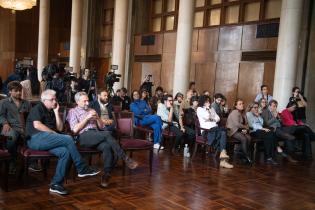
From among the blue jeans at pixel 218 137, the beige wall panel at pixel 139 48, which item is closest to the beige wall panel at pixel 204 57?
the beige wall panel at pixel 139 48

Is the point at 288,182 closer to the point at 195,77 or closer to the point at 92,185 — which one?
the point at 92,185

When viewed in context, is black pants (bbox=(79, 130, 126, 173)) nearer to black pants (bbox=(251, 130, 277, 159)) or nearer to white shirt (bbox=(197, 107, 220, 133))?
white shirt (bbox=(197, 107, 220, 133))

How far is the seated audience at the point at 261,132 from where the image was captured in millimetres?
6402

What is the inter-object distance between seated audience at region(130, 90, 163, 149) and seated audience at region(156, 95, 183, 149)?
162mm

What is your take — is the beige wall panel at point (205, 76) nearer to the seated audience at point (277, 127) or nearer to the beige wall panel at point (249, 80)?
the beige wall panel at point (249, 80)

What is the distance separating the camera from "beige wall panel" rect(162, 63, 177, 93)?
42.7ft

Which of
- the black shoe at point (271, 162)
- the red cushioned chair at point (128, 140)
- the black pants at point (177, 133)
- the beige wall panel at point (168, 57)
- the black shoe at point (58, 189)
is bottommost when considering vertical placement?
the black shoe at point (271, 162)

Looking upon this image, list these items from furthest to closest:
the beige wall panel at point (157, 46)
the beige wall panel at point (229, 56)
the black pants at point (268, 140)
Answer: the beige wall panel at point (157, 46) → the beige wall panel at point (229, 56) → the black pants at point (268, 140)

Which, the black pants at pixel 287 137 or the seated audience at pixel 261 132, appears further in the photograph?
the black pants at pixel 287 137

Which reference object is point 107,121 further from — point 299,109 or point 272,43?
point 272,43

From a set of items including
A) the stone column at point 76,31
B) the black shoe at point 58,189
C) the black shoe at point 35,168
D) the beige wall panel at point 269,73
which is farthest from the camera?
the stone column at point 76,31

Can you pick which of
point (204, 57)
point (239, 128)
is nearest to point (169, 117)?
point (239, 128)

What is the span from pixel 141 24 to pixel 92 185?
11053 mm

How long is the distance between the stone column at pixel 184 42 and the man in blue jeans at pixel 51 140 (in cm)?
592
